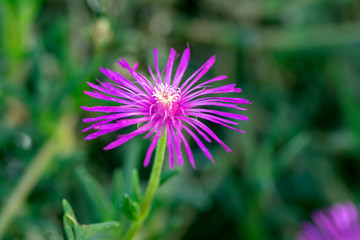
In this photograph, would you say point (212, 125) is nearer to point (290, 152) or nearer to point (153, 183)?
point (290, 152)

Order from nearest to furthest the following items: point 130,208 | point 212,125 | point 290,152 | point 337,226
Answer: point 130,208
point 337,226
point 290,152
point 212,125

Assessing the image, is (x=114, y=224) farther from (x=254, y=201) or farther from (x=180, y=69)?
(x=254, y=201)

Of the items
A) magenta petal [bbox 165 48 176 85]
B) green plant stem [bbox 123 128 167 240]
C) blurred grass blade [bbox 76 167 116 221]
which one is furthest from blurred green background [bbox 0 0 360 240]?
magenta petal [bbox 165 48 176 85]

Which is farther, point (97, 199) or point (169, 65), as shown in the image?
point (97, 199)

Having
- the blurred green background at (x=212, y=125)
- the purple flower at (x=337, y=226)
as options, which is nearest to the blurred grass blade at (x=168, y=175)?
the blurred green background at (x=212, y=125)

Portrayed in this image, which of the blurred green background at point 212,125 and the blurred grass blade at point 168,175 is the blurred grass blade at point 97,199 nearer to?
the blurred green background at point 212,125

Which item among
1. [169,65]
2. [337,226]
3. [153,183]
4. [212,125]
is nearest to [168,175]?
[153,183]
